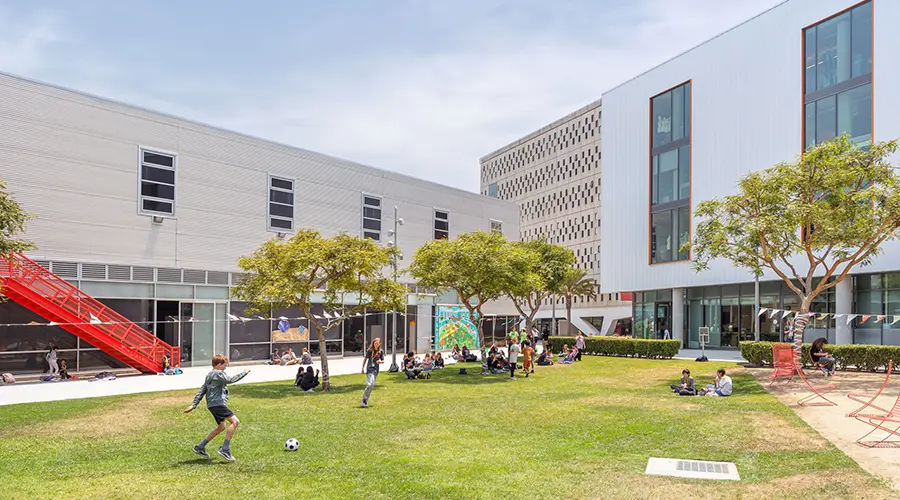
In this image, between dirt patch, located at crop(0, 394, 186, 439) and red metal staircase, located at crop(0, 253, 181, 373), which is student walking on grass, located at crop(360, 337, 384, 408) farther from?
red metal staircase, located at crop(0, 253, 181, 373)

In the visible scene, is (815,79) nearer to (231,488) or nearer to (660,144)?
(660,144)

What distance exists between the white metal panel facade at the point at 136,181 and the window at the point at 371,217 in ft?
1.83

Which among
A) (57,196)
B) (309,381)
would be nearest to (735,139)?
(309,381)

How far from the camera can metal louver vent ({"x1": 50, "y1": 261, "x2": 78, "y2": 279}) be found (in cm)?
2795

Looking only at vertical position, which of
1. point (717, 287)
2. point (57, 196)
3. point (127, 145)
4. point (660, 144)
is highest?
point (660, 144)

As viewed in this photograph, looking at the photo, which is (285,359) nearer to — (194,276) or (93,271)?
(194,276)

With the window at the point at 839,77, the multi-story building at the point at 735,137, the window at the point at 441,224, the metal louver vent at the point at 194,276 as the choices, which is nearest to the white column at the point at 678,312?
the multi-story building at the point at 735,137

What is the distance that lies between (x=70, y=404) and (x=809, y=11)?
3763cm

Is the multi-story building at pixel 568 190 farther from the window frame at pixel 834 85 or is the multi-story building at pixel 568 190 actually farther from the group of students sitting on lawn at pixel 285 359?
the group of students sitting on lawn at pixel 285 359

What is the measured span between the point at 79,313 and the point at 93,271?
3.42m

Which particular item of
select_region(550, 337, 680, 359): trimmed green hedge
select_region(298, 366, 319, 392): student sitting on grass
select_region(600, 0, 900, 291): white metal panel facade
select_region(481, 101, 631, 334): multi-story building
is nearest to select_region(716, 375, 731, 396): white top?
select_region(298, 366, 319, 392): student sitting on grass

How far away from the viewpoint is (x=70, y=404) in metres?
19.0

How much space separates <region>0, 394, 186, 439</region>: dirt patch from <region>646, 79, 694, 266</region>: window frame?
32.8 metres

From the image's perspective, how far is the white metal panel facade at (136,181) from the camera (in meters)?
28.0
